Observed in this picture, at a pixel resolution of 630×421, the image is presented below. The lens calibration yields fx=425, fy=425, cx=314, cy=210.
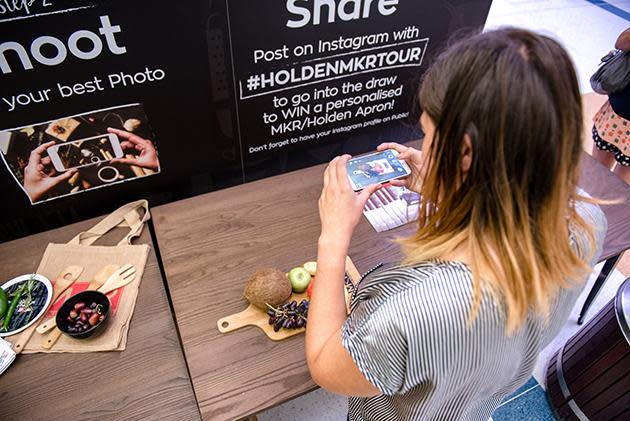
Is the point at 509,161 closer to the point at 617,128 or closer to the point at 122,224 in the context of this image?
the point at 122,224

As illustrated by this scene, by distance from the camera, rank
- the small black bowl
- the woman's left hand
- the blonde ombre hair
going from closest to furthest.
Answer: the blonde ombre hair
the woman's left hand
the small black bowl

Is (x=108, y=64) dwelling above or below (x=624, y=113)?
above

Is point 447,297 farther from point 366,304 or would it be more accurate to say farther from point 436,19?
point 436,19

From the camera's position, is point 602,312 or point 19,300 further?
point 602,312

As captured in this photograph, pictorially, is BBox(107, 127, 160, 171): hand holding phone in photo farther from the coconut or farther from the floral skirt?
the floral skirt

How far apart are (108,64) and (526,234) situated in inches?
48.4

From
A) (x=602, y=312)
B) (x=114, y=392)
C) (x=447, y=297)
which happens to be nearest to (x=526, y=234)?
(x=447, y=297)

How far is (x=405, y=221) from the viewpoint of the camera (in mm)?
1436

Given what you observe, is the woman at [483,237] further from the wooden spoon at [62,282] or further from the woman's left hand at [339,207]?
the wooden spoon at [62,282]

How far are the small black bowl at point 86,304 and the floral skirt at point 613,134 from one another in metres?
2.42

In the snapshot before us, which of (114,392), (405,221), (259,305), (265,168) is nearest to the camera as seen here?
(114,392)

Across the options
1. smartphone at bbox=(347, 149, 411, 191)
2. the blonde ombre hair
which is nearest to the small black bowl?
smartphone at bbox=(347, 149, 411, 191)

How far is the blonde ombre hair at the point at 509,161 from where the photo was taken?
22.2 inches

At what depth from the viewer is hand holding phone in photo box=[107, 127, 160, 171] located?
4.76ft
